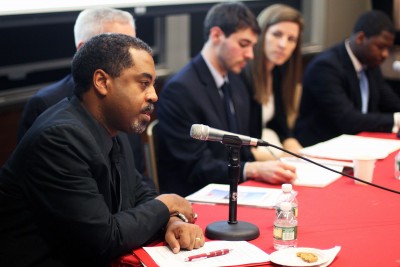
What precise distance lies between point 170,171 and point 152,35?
187cm

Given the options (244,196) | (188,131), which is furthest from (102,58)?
(188,131)

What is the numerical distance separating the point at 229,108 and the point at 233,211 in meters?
1.31

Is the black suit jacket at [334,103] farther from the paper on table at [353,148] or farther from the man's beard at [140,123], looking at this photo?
the man's beard at [140,123]

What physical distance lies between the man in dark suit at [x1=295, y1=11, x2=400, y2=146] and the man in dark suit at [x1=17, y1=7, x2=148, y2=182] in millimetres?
1615

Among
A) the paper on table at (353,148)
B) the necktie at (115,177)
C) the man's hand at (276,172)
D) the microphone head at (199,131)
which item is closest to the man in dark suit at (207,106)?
the man's hand at (276,172)

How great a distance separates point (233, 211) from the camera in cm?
217

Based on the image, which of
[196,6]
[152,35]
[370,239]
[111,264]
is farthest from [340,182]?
[152,35]

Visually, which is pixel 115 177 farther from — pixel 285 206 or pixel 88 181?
pixel 285 206

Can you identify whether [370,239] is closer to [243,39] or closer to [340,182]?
[340,182]

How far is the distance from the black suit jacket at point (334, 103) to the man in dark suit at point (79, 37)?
5.27 ft

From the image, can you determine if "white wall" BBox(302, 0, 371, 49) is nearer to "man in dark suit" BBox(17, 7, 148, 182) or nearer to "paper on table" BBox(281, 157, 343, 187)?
"paper on table" BBox(281, 157, 343, 187)

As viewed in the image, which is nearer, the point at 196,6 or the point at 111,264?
the point at 111,264

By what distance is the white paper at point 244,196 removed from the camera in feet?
8.14

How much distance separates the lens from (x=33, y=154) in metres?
1.97
